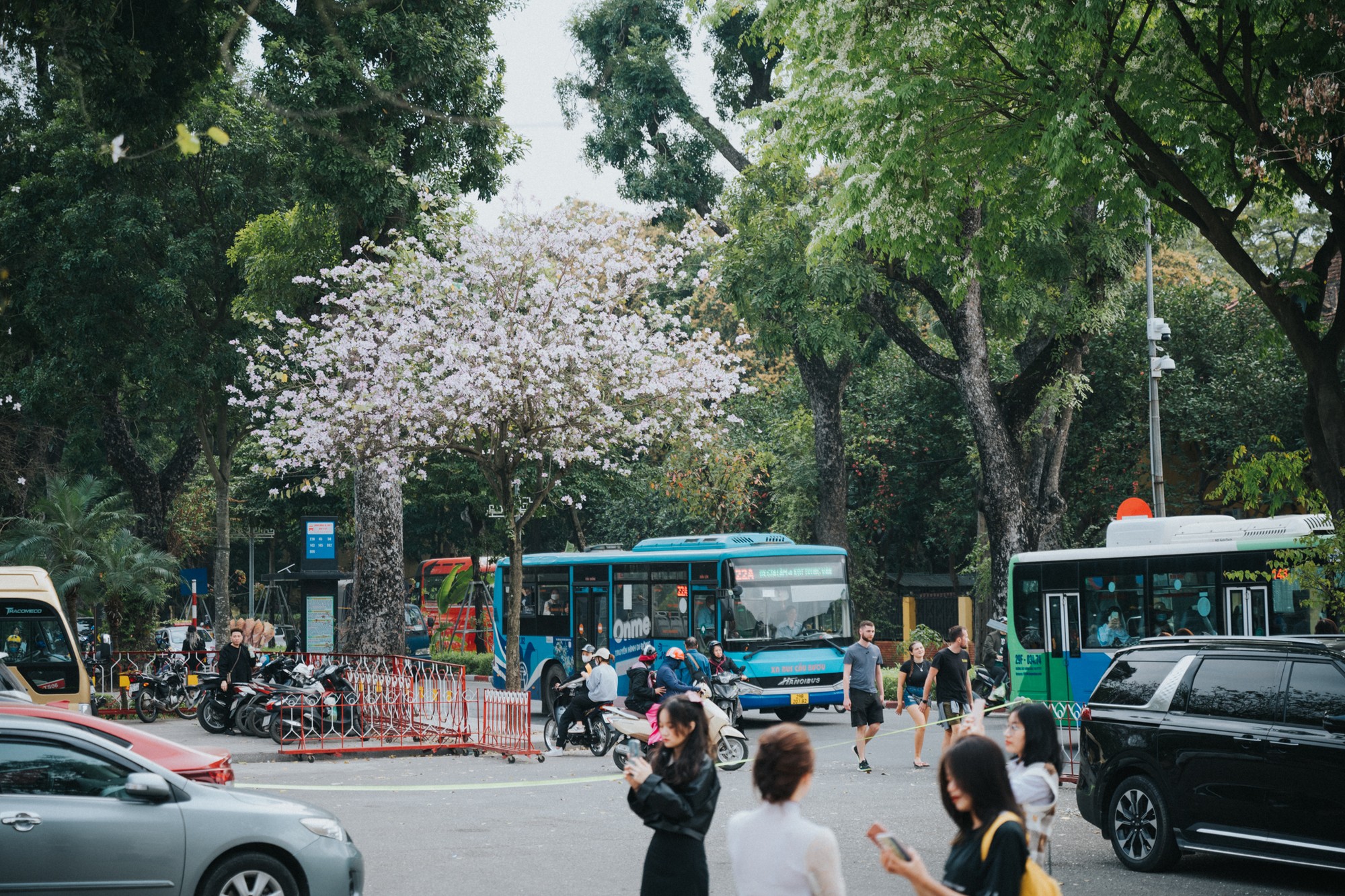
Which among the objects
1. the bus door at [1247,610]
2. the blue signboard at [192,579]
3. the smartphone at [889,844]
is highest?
the blue signboard at [192,579]

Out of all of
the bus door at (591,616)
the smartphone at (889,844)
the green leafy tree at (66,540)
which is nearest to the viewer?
the smartphone at (889,844)

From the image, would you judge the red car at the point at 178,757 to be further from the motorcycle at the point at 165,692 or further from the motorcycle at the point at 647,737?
the motorcycle at the point at 165,692

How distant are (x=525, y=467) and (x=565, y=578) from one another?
12.3 meters

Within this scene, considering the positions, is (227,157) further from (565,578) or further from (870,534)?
(870,534)

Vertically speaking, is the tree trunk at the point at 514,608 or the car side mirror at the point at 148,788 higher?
the tree trunk at the point at 514,608

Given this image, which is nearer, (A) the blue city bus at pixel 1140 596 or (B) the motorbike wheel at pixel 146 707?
(A) the blue city bus at pixel 1140 596

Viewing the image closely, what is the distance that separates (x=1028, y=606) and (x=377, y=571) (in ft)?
35.8

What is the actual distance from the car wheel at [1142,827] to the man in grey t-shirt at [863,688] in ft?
20.7

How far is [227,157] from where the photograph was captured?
3158 centimetres

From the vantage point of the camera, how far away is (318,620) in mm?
30125

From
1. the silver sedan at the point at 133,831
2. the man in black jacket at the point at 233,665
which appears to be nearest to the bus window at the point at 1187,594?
the silver sedan at the point at 133,831

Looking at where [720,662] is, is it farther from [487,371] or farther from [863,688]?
[487,371]

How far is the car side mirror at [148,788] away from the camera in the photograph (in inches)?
300

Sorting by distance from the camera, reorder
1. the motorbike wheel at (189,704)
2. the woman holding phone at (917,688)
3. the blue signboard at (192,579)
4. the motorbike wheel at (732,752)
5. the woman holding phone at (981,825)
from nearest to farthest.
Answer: the woman holding phone at (981,825) < the woman holding phone at (917,688) < the motorbike wheel at (732,752) < the motorbike wheel at (189,704) < the blue signboard at (192,579)
